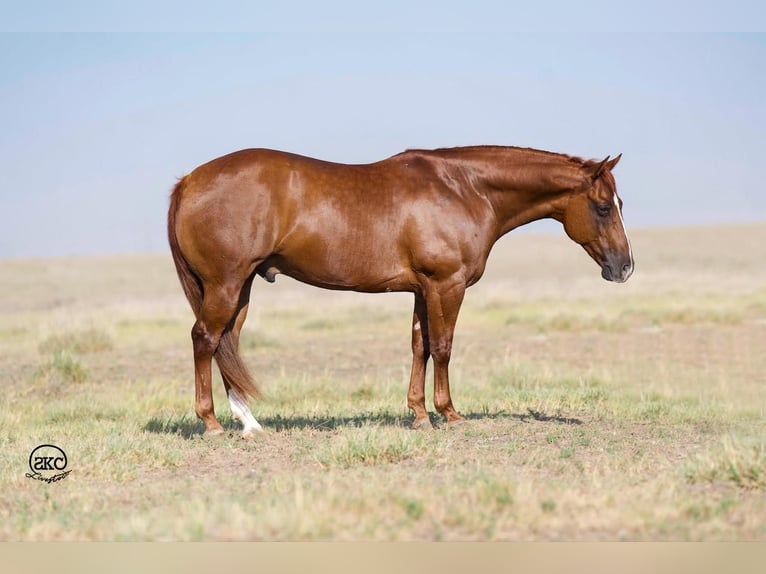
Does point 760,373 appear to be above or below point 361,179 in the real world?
below

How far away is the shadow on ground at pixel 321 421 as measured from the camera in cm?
910

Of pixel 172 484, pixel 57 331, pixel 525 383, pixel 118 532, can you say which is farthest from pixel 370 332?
pixel 118 532

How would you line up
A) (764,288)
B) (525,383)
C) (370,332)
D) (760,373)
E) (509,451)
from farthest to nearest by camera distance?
(764,288)
(370,332)
(760,373)
(525,383)
(509,451)

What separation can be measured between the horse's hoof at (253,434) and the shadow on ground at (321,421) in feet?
1.12

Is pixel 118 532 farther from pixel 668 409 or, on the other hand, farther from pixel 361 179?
pixel 668 409

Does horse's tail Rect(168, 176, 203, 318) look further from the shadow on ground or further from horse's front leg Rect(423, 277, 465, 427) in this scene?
horse's front leg Rect(423, 277, 465, 427)

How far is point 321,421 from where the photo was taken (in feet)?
31.6

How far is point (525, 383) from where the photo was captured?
1243 cm

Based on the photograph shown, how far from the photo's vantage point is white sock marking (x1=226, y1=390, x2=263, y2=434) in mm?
8570

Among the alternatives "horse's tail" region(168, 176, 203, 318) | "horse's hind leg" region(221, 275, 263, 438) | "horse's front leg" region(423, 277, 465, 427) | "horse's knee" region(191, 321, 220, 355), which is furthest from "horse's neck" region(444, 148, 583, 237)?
"horse's knee" region(191, 321, 220, 355)

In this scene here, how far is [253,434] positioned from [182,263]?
5.51ft

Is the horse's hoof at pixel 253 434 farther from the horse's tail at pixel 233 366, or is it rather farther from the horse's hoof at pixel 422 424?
the horse's hoof at pixel 422 424

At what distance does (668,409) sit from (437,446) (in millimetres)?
3420

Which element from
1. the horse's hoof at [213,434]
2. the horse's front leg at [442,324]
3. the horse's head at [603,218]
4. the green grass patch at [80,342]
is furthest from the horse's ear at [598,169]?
the green grass patch at [80,342]
